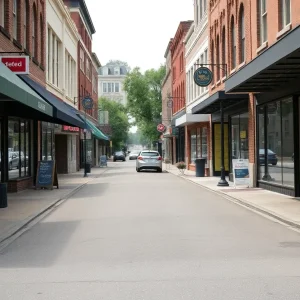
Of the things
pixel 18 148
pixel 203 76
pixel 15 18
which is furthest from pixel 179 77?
pixel 18 148

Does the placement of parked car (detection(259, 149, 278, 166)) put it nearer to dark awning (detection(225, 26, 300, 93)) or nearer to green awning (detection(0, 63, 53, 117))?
dark awning (detection(225, 26, 300, 93))

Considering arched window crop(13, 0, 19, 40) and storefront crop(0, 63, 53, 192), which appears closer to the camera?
storefront crop(0, 63, 53, 192)

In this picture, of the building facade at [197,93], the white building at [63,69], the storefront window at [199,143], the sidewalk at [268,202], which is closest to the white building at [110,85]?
the building facade at [197,93]

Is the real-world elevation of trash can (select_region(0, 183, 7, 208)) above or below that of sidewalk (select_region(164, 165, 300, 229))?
above

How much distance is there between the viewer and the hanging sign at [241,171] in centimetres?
1941

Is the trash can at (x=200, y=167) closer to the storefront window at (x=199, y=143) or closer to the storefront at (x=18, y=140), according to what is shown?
the storefront window at (x=199, y=143)

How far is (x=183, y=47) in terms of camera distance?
4191 cm

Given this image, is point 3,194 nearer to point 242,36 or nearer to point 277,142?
point 277,142

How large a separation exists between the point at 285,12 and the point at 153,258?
11333 mm

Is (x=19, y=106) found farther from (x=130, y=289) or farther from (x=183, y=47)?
(x=183, y=47)

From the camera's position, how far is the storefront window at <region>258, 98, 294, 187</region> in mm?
16000

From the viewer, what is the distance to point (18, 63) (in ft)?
53.2

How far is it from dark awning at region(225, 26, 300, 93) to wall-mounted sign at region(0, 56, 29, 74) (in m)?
6.62

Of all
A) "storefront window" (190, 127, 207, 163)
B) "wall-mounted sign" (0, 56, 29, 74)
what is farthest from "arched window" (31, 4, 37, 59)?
"storefront window" (190, 127, 207, 163)
